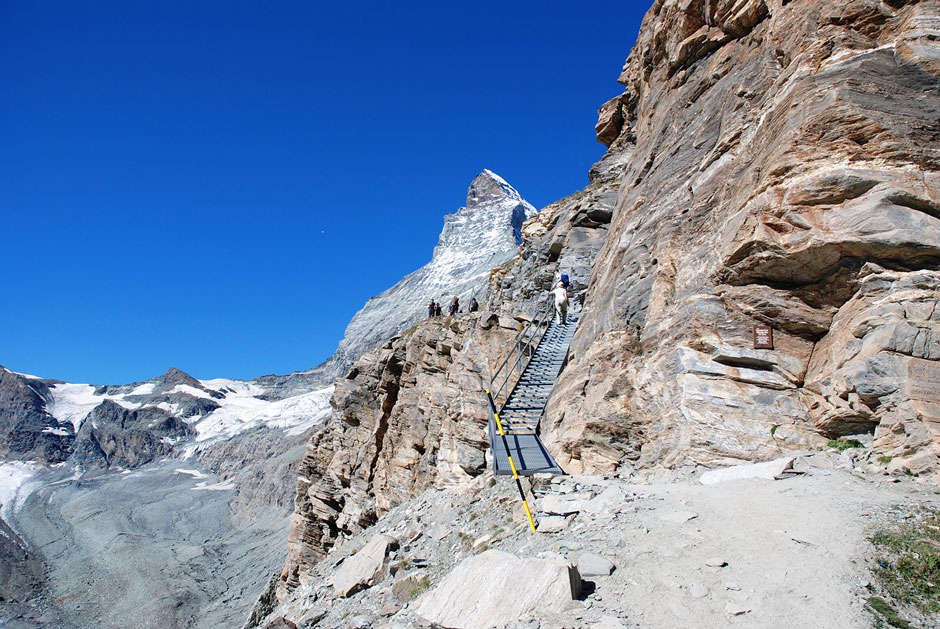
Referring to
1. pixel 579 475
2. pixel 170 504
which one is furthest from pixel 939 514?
pixel 170 504

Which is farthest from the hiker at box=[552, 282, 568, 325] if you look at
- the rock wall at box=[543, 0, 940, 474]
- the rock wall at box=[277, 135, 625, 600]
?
the rock wall at box=[543, 0, 940, 474]

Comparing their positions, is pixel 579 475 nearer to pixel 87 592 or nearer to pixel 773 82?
pixel 773 82

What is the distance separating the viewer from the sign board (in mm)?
8102

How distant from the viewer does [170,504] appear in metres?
111

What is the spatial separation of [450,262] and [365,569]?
168 metres

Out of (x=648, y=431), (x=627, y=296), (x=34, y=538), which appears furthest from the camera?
(x=34, y=538)

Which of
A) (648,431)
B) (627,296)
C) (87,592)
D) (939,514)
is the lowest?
(87,592)

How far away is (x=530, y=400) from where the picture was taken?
13625 mm

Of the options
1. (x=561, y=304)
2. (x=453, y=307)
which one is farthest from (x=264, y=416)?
(x=561, y=304)

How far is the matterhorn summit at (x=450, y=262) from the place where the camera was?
536ft

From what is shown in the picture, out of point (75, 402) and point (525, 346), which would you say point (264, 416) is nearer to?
point (75, 402)

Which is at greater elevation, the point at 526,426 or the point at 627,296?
the point at 627,296

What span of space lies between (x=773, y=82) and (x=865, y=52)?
1.77m

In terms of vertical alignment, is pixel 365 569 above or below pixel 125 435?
below
